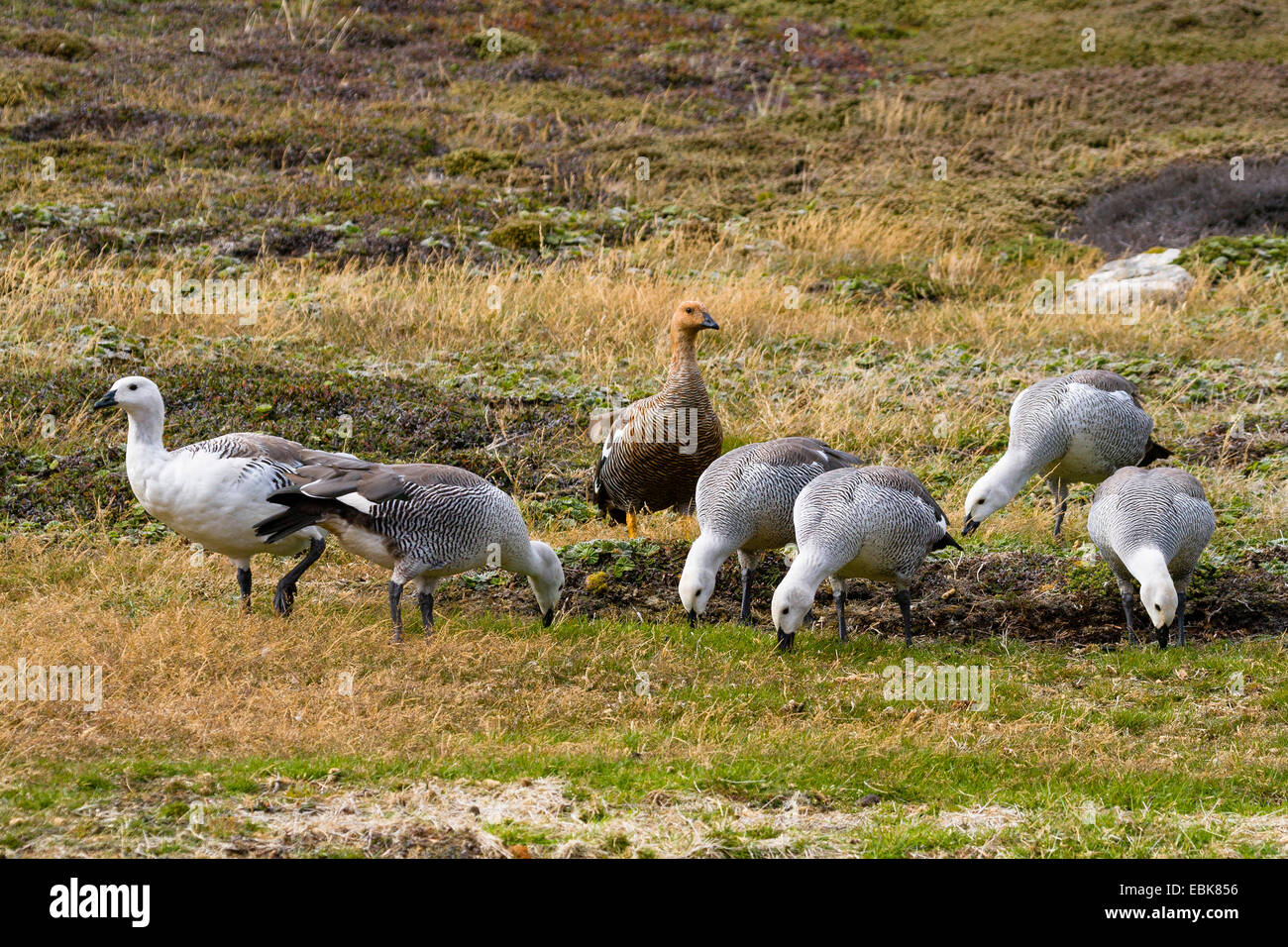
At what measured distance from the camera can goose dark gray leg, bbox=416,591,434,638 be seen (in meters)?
9.09

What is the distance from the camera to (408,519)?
9016 millimetres

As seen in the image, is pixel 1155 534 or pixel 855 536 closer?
pixel 855 536

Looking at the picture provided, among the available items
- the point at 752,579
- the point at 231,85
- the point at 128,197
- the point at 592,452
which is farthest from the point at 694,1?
the point at 752,579

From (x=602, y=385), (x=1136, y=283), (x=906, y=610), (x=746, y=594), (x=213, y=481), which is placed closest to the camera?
(x=213, y=481)

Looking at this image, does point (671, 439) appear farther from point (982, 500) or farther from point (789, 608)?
point (789, 608)

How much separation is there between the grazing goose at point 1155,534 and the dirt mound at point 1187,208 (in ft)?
43.4

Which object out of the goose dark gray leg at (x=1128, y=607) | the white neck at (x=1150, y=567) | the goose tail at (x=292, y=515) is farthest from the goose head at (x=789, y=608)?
the goose tail at (x=292, y=515)

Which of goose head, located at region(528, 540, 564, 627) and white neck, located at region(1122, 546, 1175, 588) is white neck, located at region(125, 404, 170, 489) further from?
white neck, located at region(1122, 546, 1175, 588)

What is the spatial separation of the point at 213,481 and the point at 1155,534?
248 inches

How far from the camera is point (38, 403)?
13438 millimetres

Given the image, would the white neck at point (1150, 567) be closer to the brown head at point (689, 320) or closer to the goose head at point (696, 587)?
the goose head at point (696, 587)

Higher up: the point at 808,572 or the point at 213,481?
the point at 213,481

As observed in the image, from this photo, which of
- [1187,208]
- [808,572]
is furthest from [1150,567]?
[1187,208]

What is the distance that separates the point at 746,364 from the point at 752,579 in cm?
576
